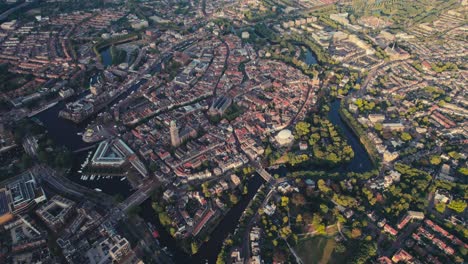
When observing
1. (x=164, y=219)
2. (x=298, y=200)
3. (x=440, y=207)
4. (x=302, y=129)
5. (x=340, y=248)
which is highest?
(x=440, y=207)

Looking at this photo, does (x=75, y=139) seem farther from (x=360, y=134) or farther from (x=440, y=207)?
(x=440, y=207)

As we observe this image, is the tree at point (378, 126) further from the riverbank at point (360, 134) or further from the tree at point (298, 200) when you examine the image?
the tree at point (298, 200)

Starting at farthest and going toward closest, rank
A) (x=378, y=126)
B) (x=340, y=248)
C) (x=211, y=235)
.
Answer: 1. (x=378, y=126)
2. (x=211, y=235)
3. (x=340, y=248)

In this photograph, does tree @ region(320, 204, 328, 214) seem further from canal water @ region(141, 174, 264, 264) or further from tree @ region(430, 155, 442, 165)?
tree @ region(430, 155, 442, 165)

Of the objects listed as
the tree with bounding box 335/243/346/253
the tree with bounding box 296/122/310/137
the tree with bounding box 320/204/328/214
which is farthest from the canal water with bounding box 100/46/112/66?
the tree with bounding box 335/243/346/253

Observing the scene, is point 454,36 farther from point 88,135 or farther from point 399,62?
point 88,135

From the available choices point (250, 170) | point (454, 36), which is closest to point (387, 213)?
point (250, 170)

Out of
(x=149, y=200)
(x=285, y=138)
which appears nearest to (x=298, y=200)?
(x=285, y=138)
